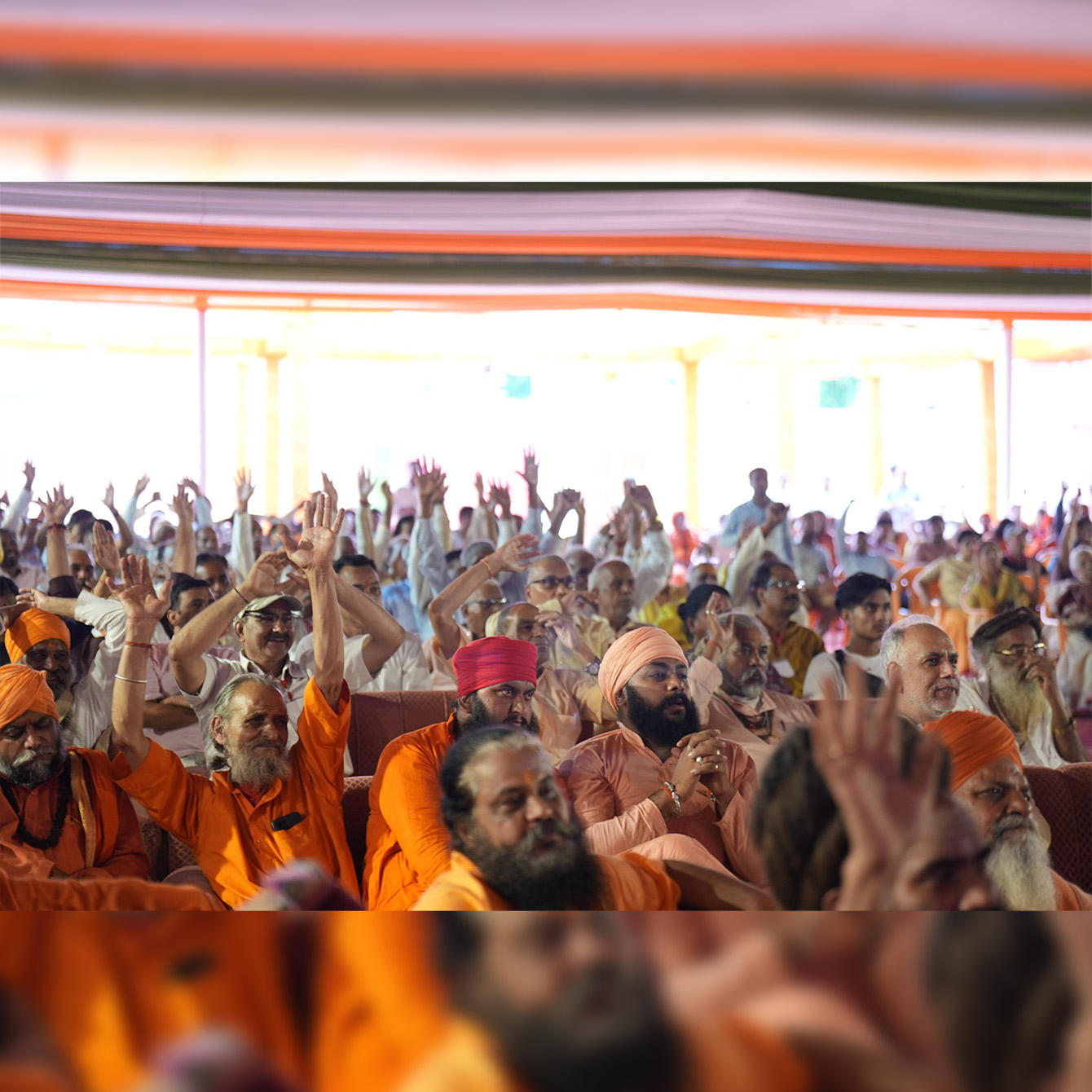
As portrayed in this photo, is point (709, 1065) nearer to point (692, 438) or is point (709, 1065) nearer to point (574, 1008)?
point (574, 1008)

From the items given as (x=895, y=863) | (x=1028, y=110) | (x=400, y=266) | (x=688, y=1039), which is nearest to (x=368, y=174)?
(x=1028, y=110)

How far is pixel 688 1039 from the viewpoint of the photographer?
30.5 inches

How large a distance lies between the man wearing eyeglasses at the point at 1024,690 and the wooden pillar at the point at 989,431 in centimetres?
277

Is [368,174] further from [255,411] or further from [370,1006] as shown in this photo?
[255,411]

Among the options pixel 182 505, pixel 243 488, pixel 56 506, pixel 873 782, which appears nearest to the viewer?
pixel 873 782

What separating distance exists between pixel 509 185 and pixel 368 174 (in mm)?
1440

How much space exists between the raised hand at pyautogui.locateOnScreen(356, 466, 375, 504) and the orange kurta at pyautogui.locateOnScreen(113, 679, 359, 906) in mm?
2934

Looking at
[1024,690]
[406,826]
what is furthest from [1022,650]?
[406,826]

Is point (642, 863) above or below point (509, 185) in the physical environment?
below

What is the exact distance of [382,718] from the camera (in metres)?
3.17

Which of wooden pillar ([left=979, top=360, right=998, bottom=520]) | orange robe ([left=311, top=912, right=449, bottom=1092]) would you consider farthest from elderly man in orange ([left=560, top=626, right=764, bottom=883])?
wooden pillar ([left=979, top=360, right=998, bottom=520])

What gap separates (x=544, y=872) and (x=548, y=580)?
95.0 inches

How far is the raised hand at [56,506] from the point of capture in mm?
4438

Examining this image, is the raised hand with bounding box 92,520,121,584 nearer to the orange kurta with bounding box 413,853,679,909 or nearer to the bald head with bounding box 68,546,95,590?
the bald head with bounding box 68,546,95,590
